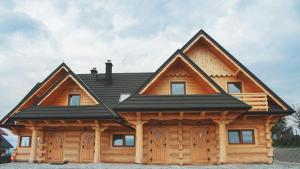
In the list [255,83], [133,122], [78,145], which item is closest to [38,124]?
[78,145]

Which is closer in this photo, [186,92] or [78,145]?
[186,92]

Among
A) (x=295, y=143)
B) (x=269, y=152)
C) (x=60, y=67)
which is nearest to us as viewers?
(x=269, y=152)

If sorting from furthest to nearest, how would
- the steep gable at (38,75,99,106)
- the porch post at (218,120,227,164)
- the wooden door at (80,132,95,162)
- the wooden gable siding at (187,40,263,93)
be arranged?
the steep gable at (38,75,99,106), the wooden door at (80,132,95,162), the wooden gable siding at (187,40,263,93), the porch post at (218,120,227,164)

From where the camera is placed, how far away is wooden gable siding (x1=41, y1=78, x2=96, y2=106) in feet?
57.1

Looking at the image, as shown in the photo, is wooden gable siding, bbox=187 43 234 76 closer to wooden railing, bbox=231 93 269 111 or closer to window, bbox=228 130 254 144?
wooden railing, bbox=231 93 269 111

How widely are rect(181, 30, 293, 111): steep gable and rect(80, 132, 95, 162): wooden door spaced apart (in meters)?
A: 7.71

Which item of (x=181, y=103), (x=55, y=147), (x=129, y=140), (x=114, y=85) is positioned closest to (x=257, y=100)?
(x=181, y=103)

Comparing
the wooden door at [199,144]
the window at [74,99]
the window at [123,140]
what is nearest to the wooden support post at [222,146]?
the wooden door at [199,144]

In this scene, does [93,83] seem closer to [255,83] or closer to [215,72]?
[215,72]

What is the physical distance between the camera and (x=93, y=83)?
1991cm

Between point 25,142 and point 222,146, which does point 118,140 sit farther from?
point 25,142

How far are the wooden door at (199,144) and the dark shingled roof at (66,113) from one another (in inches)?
179

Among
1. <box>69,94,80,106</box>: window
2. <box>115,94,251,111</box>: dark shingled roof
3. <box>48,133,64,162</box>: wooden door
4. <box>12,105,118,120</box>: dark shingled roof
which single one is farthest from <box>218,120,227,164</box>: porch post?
<box>48,133,64,162</box>: wooden door

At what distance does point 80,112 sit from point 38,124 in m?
2.75
